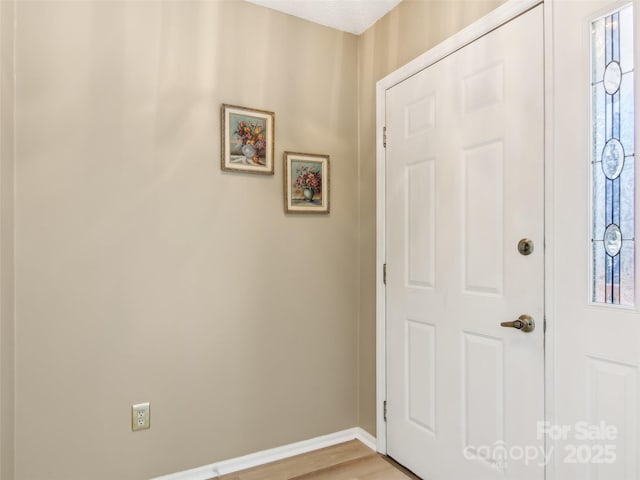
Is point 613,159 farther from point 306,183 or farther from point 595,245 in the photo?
point 306,183

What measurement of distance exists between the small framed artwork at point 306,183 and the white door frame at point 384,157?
0.32 metres

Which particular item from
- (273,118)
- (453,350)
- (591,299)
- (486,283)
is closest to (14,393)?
(273,118)

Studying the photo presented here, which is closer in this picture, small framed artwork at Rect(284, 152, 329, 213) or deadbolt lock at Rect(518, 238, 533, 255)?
deadbolt lock at Rect(518, 238, 533, 255)

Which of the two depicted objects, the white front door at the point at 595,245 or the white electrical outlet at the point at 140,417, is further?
the white electrical outlet at the point at 140,417

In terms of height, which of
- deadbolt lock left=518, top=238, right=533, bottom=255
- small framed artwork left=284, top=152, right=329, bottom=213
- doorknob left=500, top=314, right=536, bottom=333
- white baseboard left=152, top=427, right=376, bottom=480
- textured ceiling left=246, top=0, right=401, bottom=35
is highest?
textured ceiling left=246, top=0, right=401, bottom=35

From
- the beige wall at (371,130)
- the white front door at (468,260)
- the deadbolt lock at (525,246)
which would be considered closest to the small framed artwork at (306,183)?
the beige wall at (371,130)

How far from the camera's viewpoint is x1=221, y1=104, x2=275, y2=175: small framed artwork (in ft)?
6.81

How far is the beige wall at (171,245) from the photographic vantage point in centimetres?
171

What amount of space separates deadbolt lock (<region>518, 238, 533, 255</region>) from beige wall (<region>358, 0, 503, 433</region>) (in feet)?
3.13

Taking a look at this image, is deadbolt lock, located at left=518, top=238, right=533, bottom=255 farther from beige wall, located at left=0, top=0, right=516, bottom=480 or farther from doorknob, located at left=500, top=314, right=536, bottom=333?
beige wall, located at left=0, top=0, right=516, bottom=480

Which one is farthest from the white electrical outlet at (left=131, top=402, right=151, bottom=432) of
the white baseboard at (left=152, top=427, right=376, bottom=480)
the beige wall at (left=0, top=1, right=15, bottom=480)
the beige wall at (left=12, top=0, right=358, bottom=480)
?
the beige wall at (left=0, top=1, right=15, bottom=480)

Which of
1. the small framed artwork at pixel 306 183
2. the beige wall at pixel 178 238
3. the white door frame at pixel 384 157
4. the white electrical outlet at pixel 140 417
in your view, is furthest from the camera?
the small framed artwork at pixel 306 183

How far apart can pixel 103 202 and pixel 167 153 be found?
1.22ft

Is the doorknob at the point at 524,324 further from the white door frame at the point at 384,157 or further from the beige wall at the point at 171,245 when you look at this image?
the beige wall at the point at 171,245
